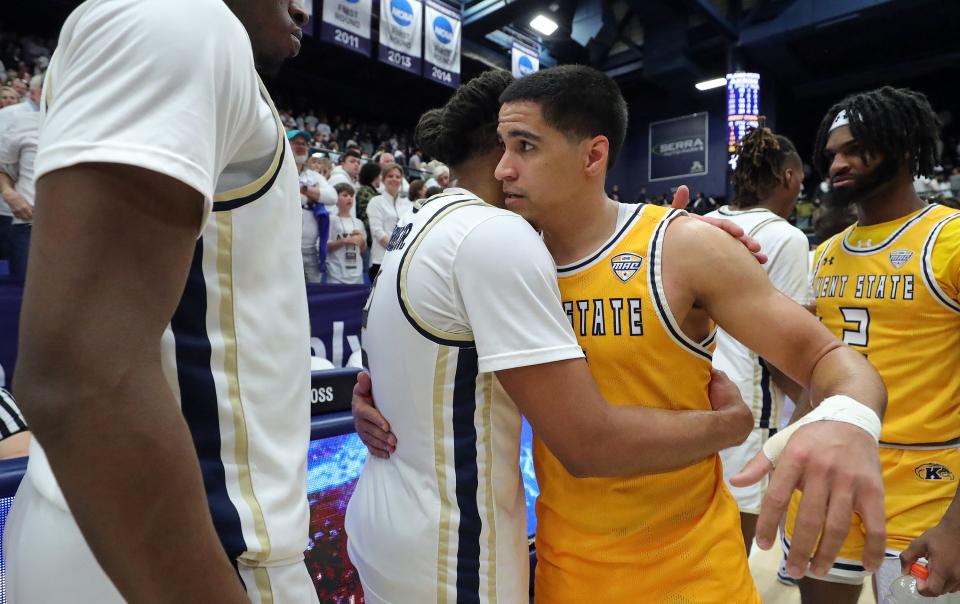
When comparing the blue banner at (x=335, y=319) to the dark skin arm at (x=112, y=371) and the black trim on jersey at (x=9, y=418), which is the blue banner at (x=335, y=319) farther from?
the dark skin arm at (x=112, y=371)

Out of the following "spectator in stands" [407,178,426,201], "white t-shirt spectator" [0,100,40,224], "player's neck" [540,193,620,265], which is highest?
"spectator in stands" [407,178,426,201]

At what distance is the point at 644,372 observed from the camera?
4.18ft

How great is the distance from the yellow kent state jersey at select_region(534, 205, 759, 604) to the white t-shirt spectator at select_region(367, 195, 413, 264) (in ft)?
16.1

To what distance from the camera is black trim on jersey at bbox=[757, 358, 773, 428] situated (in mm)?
2846

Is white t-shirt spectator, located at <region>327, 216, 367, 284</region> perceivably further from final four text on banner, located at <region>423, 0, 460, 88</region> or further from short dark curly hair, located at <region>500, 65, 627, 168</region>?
final four text on banner, located at <region>423, 0, 460, 88</region>

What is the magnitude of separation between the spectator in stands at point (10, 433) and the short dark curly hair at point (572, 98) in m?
1.46

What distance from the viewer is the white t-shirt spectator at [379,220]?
6.14 meters

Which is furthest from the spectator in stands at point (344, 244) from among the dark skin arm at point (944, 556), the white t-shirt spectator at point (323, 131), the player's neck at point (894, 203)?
the white t-shirt spectator at point (323, 131)

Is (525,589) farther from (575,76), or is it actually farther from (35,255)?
(575,76)

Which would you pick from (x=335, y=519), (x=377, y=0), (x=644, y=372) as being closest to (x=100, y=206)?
(x=644, y=372)

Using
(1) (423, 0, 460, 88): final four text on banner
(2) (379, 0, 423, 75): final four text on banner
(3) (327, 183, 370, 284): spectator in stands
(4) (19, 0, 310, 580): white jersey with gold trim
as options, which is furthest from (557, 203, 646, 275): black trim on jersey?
→ (1) (423, 0, 460, 88): final four text on banner

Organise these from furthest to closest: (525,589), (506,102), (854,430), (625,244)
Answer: (506,102) < (625,244) < (525,589) < (854,430)

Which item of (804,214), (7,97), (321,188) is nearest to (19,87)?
(7,97)

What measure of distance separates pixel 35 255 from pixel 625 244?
1.11 metres
